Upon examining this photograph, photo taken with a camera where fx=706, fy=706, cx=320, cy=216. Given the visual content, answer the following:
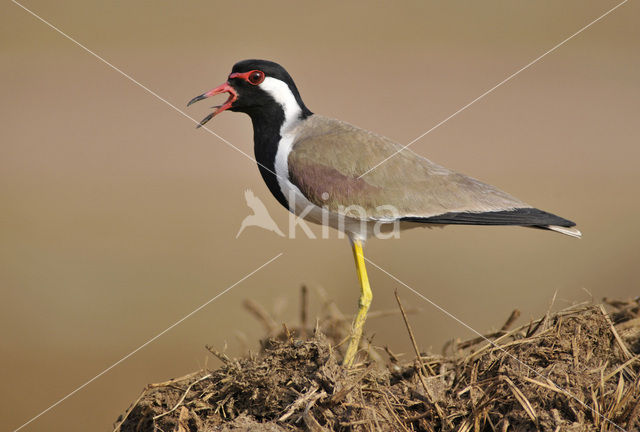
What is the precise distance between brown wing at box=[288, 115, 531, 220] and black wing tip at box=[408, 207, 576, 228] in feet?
0.09

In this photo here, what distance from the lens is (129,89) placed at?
12.7 meters

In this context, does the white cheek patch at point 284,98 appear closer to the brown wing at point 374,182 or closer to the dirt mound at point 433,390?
the brown wing at point 374,182

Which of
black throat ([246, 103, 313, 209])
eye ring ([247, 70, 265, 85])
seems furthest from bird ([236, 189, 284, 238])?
eye ring ([247, 70, 265, 85])

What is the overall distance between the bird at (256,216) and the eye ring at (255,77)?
3.83 metres

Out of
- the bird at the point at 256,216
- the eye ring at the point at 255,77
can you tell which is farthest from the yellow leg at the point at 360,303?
the bird at the point at 256,216

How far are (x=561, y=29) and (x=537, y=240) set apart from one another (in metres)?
7.19

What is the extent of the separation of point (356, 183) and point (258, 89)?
2.78 ft

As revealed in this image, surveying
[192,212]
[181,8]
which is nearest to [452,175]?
[192,212]

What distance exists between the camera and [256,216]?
→ 9312mm

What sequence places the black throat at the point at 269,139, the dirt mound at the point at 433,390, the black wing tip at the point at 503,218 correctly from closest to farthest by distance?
the dirt mound at the point at 433,390 → the black wing tip at the point at 503,218 → the black throat at the point at 269,139

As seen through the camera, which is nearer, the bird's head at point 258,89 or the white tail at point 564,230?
the white tail at point 564,230

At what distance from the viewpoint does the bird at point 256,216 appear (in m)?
8.45

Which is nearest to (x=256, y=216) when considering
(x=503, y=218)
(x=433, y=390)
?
(x=503, y=218)

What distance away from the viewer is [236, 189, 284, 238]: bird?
8.45 metres
